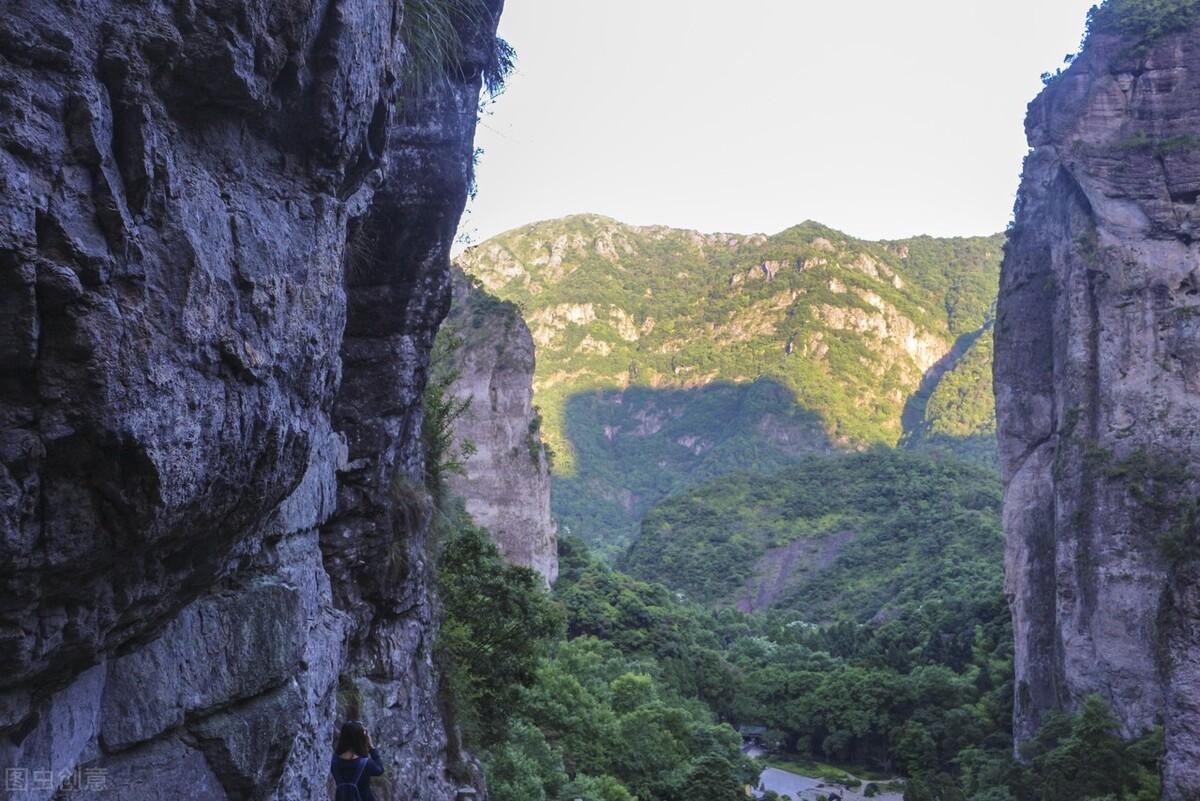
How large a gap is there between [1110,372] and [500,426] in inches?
1083

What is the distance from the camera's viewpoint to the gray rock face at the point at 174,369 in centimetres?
353

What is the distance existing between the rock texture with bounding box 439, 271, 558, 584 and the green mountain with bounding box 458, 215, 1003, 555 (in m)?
94.5

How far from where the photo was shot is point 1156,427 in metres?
24.9

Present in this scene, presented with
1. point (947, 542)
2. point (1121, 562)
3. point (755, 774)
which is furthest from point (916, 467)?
point (1121, 562)

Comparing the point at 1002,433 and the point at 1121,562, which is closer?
the point at 1121,562

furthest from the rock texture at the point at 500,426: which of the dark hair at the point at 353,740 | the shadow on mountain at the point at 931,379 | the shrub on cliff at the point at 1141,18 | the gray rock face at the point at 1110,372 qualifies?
the shadow on mountain at the point at 931,379

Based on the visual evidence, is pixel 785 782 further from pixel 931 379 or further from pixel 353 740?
pixel 931 379

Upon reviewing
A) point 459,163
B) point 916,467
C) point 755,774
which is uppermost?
point 459,163

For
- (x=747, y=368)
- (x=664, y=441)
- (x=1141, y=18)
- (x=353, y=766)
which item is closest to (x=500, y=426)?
(x=1141, y=18)

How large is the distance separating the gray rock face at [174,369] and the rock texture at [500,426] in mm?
38949

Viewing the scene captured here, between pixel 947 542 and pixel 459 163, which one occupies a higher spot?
pixel 459 163

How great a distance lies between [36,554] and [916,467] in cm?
10479

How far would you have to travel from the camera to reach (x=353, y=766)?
7340mm

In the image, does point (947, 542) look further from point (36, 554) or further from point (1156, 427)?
point (36, 554)
